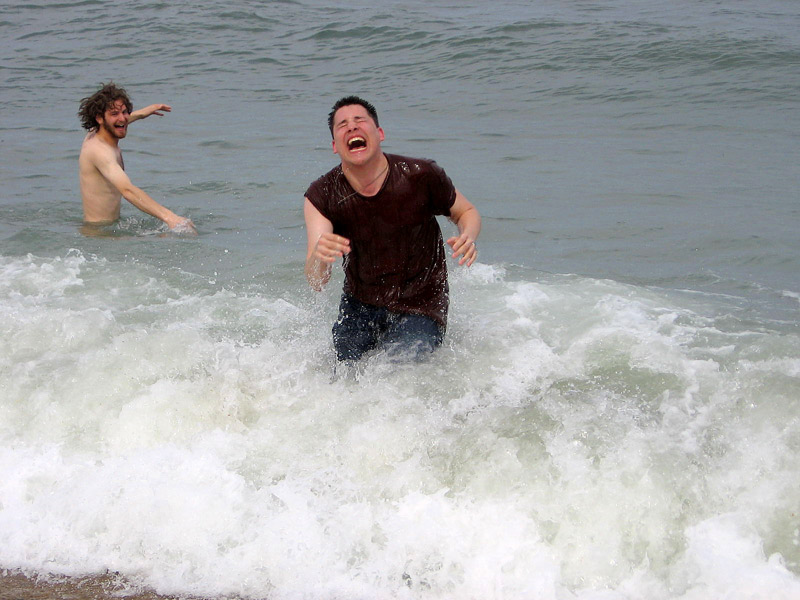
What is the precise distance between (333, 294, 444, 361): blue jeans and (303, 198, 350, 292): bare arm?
41 cm

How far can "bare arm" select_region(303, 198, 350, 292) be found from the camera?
3.81 metres

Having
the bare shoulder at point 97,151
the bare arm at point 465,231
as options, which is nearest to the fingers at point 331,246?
the bare arm at point 465,231

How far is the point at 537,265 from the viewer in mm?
7309

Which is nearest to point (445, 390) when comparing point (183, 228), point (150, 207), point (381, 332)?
point (381, 332)

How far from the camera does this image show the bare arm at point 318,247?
3807 mm

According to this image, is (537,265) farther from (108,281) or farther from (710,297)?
(108,281)

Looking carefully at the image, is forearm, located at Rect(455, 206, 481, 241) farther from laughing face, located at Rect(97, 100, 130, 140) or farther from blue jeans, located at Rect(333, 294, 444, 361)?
laughing face, located at Rect(97, 100, 130, 140)

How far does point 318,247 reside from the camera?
12.6 ft

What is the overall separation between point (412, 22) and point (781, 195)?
1348cm

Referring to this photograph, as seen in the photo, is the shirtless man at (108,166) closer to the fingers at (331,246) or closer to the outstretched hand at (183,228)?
the outstretched hand at (183,228)

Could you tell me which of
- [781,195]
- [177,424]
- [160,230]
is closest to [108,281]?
[160,230]

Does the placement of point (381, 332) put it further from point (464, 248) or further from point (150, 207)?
point (150, 207)

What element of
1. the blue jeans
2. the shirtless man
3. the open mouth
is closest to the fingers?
the open mouth

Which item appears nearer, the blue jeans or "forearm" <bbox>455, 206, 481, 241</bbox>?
"forearm" <bbox>455, 206, 481, 241</bbox>
